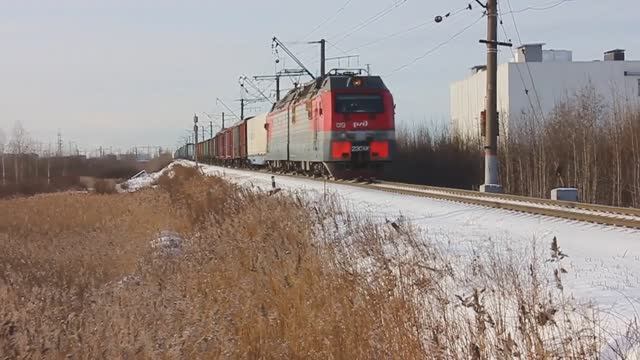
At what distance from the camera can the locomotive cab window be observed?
24094mm

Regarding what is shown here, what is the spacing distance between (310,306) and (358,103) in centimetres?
1810

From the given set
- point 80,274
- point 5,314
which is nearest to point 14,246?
point 80,274

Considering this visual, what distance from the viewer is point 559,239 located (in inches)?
364

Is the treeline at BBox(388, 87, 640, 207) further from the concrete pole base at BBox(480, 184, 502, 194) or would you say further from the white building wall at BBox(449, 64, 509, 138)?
the white building wall at BBox(449, 64, 509, 138)

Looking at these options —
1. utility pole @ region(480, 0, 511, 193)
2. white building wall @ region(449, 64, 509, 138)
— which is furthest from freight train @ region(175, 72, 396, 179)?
white building wall @ region(449, 64, 509, 138)

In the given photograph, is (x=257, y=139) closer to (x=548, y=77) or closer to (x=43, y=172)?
(x=548, y=77)

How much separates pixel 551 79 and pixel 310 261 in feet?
173

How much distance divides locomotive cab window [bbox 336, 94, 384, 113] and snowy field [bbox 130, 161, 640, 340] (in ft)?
26.2

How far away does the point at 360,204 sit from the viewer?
51.5 ft

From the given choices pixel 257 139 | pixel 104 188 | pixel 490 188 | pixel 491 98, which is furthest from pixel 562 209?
pixel 104 188

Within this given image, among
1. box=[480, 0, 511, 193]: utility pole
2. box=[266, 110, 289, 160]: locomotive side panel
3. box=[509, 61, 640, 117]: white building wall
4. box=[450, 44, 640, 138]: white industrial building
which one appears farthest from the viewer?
box=[509, 61, 640, 117]: white building wall

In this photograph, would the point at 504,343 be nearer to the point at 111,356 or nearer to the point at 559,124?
the point at 111,356

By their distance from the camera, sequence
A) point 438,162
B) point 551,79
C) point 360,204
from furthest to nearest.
Result: 1. point 551,79
2. point 438,162
3. point 360,204

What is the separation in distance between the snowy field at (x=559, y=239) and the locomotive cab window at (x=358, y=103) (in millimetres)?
7973
